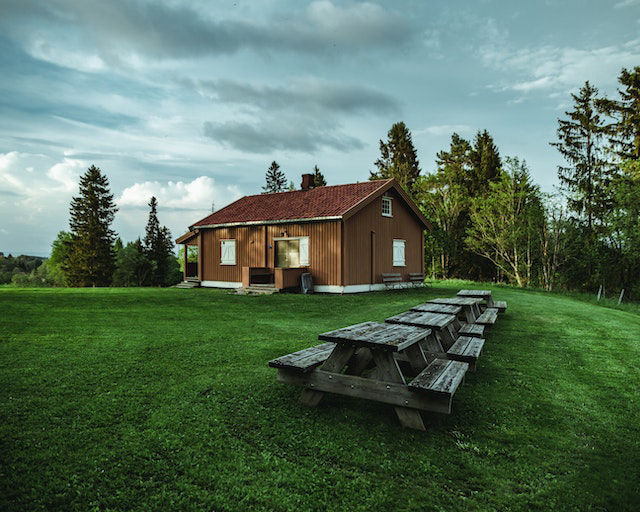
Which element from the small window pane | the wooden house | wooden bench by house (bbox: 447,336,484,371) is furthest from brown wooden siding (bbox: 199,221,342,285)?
wooden bench by house (bbox: 447,336,484,371)

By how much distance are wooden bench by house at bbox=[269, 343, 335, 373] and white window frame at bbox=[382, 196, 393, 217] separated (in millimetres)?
14608

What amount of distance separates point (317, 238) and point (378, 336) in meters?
12.9

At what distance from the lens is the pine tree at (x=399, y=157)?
138 ft

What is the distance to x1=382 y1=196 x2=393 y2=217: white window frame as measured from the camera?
1817 cm

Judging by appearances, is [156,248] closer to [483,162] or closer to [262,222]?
[262,222]

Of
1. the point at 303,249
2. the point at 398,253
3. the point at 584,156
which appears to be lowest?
the point at 398,253

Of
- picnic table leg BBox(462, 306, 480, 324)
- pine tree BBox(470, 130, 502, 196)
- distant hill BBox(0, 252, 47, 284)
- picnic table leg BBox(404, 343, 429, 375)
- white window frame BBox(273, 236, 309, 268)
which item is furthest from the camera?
distant hill BBox(0, 252, 47, 284)

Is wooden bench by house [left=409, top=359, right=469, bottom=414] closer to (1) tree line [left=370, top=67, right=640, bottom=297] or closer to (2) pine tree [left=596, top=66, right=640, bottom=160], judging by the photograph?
(1) tree line [left=370, top=67, right=640, bottom=297]

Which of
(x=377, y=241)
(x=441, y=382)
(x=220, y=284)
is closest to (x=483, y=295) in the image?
(x=441, y=382)

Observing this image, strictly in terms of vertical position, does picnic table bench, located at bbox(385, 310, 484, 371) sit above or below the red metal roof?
below

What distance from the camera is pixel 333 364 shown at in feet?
12.1

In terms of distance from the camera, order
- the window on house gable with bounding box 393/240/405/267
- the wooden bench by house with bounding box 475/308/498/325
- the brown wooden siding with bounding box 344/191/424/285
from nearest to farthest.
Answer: the wooden bench by house with bounding box 475/308/498/325 → the brown wooden siding with bounding box 344/191/424/285 → the window on house gable with bounding box 393/240/405/267

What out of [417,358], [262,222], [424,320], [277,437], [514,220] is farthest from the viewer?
[514,220]

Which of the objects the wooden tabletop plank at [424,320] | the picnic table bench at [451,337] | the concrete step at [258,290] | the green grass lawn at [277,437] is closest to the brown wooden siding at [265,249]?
the concrete step at [258,290]
